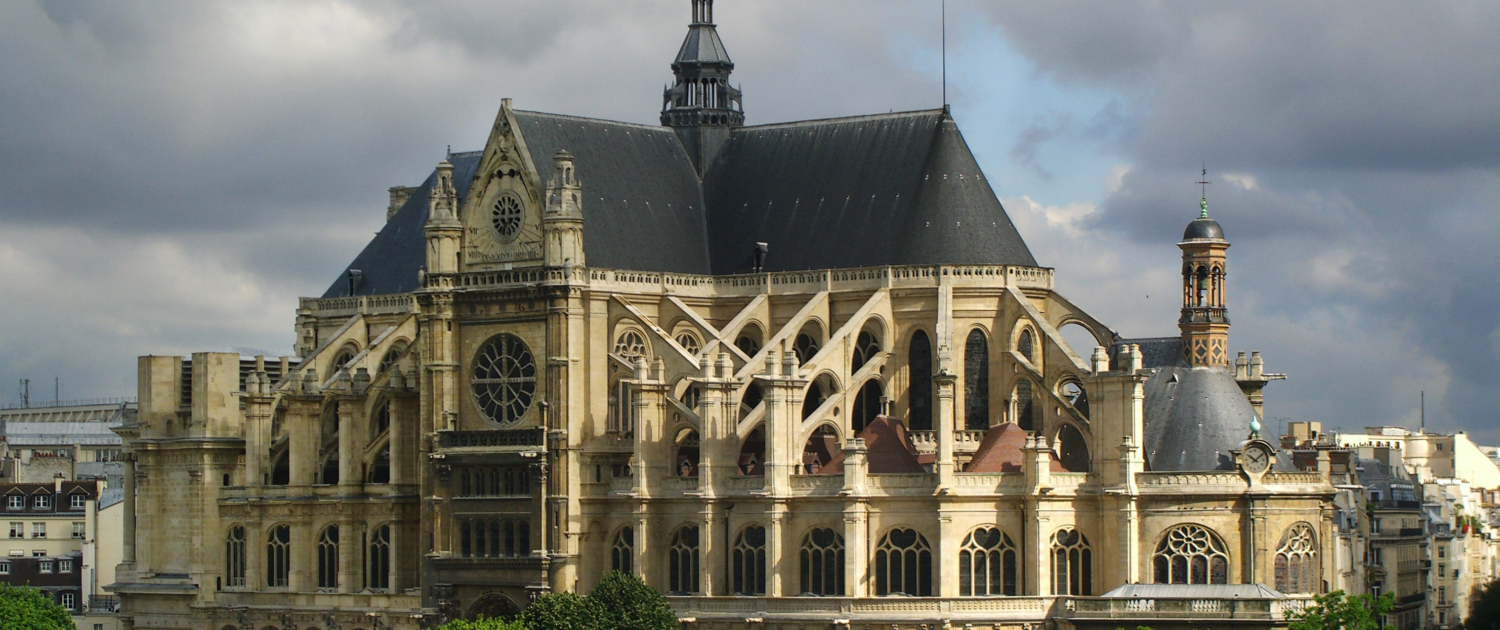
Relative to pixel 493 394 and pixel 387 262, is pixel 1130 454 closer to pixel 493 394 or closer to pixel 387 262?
pixel 493 394

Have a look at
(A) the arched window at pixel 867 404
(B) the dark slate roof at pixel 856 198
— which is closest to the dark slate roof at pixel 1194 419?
(B) the dark slate roof at pixel 856 198

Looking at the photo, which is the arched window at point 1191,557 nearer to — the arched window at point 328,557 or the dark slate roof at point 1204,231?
the dark slate roof at point 1204,231

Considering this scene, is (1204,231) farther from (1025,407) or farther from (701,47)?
(701,47)

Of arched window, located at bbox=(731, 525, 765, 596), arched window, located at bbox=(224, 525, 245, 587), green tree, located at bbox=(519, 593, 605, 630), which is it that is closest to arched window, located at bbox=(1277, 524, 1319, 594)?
arched window, located at bbox=(731, 525, 765, 596)

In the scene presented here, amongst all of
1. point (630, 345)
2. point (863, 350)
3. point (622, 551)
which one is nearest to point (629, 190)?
point (630, 345)

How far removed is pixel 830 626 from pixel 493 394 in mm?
20128

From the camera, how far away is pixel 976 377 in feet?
386

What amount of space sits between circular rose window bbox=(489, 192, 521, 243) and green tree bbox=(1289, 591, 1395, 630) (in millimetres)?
38420

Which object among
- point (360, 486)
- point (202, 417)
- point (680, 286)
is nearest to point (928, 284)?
point (680, 286)

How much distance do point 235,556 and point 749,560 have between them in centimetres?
3216

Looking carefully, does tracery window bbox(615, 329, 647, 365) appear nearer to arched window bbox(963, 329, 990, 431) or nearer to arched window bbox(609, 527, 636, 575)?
arched window bbox(609, 527, 636, 575)

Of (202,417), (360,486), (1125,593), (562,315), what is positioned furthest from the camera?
(202,417)

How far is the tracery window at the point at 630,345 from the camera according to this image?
11894 cm

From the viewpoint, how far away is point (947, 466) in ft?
353
